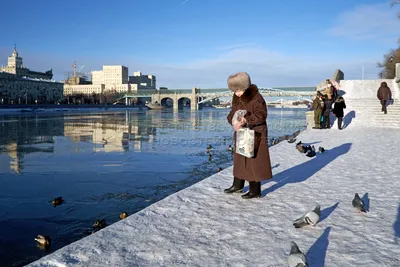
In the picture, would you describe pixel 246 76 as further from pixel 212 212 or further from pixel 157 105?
pixel 157 105

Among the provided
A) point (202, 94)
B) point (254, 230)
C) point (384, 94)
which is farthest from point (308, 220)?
point (202, 94)

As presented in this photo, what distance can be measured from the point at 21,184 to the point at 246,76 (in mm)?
4727

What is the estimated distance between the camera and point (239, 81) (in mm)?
3896

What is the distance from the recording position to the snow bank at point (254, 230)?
2672 millimetres

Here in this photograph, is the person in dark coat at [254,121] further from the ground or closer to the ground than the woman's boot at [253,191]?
further from the ground

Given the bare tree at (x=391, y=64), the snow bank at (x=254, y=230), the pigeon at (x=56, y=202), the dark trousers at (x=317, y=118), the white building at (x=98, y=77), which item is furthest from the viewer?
the white building at (x=98, y=77)

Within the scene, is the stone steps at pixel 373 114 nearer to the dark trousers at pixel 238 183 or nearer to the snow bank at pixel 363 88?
the snow bank at pixel 363 88

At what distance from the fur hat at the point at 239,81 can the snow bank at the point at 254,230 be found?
1.43m

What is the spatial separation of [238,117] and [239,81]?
1.40ft

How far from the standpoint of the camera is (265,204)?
4.07m

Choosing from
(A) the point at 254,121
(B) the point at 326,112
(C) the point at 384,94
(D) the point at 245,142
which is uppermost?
(C) the point at 384,94

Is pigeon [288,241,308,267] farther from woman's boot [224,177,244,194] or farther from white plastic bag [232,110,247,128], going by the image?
woman's boot [224,177,244,194]

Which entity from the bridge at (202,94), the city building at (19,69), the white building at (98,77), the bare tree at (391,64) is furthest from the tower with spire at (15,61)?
the bare tree at (391,64)

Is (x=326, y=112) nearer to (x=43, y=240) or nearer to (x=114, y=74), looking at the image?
(x=43, y=240)
